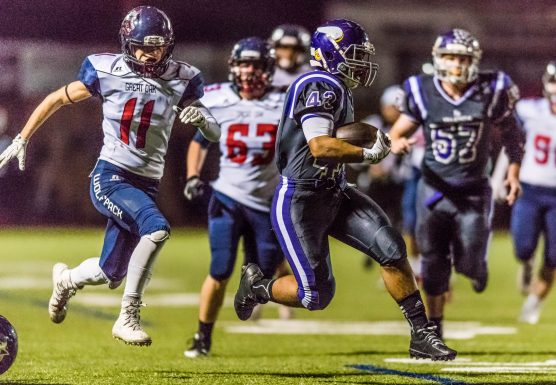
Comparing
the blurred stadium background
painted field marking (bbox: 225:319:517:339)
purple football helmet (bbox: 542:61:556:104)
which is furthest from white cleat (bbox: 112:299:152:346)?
the blurred stadium background

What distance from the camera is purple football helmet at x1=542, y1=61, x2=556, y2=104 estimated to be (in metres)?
7.73

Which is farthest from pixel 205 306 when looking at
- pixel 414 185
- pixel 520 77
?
pixel 520 77

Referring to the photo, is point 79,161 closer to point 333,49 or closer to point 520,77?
point 520,77

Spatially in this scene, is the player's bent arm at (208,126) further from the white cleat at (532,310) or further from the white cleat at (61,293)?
the white cleat at (532,310)

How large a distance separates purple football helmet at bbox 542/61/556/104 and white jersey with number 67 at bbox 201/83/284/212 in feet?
7.04

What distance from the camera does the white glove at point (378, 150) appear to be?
486 cm

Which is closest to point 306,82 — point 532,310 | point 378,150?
point 378,150

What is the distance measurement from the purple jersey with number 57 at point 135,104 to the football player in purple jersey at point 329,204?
0.55m

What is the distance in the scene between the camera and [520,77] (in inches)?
671

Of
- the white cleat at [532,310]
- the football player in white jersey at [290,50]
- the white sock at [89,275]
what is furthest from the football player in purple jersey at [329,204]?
the white cleat at [532,310]

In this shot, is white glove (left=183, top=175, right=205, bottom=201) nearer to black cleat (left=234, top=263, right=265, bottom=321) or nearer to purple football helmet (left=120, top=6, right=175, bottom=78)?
black cleat (left=234, top=263, right=265, bottom=321)

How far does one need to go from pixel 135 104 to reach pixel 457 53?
194cm

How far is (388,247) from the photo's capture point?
5066mm

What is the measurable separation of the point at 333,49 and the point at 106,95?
1078 mm
